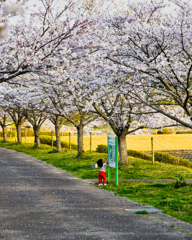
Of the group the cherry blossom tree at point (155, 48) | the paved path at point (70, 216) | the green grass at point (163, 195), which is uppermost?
the cherry blossom tree at point (155, 48)

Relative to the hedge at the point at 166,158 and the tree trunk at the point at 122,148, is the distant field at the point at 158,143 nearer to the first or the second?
the hedge at the point at 166,158

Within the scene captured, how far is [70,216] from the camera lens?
26.2 ft

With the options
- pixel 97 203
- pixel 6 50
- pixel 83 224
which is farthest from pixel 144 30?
pixel 83 224

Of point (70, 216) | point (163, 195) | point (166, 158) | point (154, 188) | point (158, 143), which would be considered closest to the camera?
point (70, 216)

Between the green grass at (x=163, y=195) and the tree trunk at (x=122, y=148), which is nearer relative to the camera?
the green grass at (x=163, y=195)

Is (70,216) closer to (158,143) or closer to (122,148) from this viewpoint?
(122,148)

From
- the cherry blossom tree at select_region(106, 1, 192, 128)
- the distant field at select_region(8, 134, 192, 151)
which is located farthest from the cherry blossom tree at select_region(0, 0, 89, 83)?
the distant field at select_region(8, 134, 192, 151)

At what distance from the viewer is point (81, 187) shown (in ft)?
41.6

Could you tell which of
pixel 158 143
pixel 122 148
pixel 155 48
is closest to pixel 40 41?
pixel 155 48

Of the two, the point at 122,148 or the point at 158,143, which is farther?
the point at 158,143

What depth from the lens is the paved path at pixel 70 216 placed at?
6500 mm

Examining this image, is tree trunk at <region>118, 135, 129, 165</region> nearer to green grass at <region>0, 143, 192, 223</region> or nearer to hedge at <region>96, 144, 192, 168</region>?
green grass at <region>0, 143, 192, 223</region>

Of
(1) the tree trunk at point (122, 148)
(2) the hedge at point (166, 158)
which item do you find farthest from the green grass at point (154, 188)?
(2) the hedge at point (166, 158)

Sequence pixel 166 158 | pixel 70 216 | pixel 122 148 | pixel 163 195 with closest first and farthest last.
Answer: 1. pixel 70 216
2. pixel 163 195
3. pixel 122 148
4. pixel 166 158
